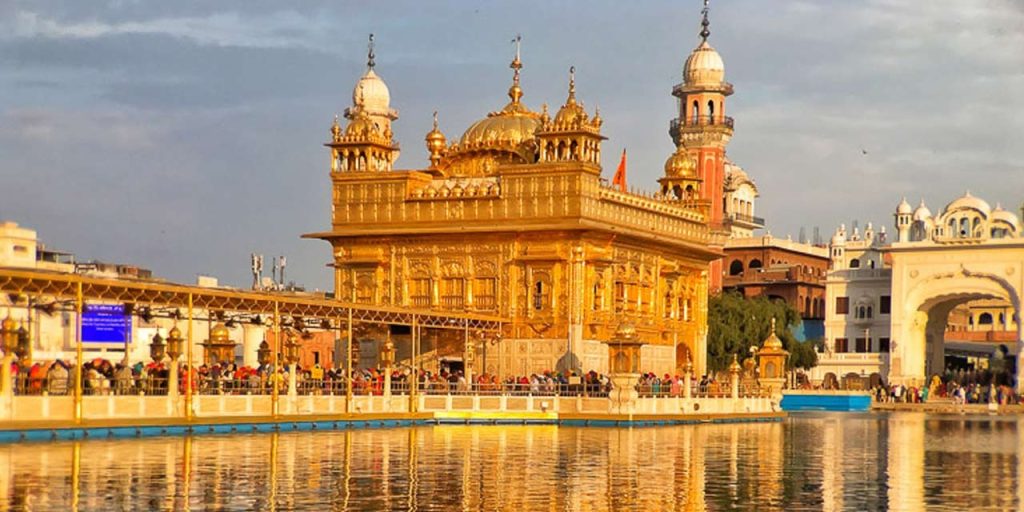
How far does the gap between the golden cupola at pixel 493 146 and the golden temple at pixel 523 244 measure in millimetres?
45

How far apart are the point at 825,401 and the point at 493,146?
853 inches

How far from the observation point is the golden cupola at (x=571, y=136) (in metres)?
43.3

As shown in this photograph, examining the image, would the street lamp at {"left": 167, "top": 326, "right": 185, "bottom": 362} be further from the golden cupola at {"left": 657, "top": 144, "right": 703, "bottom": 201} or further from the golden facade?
the golden cupola at {"left": 657, "top": 144, "right": 703, "bottom": 201}

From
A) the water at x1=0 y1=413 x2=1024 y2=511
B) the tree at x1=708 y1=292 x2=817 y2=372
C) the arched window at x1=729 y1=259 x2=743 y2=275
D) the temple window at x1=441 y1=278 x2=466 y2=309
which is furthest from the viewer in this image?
the arched window at x1=729 y1=259 x2=743 y2=275

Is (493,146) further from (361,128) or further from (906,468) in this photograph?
(906,468)

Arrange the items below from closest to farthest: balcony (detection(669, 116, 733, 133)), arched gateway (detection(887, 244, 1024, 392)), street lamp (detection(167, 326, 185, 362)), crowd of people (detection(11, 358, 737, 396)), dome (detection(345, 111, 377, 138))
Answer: street lamp (detection(167, 326, 185, 362))
crowd of people (detection(11, 358, 737, 396))
dome (detection(345, 111, 377, 138))
arched gateway (detection(887, 244, 1024, 392))
balcony (detection(669, 116, 733, 133))

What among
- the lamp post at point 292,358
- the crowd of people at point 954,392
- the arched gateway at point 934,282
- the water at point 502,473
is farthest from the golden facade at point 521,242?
the arched gateway at point 934,282

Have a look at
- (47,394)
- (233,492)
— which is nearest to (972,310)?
(47,394)

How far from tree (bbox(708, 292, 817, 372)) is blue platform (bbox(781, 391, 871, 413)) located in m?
2.57

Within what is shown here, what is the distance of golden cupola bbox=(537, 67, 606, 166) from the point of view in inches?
1704

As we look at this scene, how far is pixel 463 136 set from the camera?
49312 mm

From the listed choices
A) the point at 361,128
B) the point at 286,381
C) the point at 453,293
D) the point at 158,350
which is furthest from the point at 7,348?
the point at 361,128

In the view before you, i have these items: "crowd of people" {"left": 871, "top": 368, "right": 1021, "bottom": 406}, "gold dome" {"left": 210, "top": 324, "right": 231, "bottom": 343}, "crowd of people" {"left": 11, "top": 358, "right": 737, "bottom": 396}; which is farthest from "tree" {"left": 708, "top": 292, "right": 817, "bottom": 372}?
"gold dome" {"left": 210, "top": 324, "right": 231, "bottom": 343}

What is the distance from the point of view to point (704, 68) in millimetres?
80688
